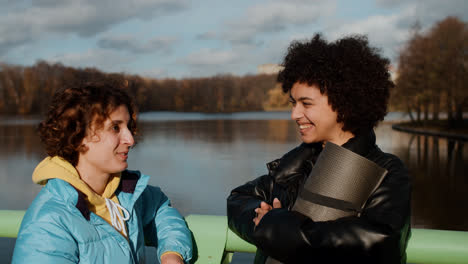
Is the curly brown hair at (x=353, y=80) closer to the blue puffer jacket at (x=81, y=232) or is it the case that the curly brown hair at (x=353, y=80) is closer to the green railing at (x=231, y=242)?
the green railing at (x=231, y=242)

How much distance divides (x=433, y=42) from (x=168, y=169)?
81.6 feet

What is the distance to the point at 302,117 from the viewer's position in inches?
76.1

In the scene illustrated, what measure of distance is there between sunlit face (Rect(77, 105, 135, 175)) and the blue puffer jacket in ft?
0.38

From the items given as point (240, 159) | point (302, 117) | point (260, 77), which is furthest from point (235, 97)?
point (302, 117)

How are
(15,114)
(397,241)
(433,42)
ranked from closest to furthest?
(397,241) → (433,42) → (15,114)

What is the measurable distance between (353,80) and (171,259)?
3.72 ft

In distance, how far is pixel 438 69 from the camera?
28438mm

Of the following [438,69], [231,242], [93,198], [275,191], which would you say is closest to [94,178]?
[93,198]

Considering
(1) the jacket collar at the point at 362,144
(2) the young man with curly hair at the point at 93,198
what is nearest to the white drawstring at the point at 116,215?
(2) the young man with curly hair at the point at 93,198

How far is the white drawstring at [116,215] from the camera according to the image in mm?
1727

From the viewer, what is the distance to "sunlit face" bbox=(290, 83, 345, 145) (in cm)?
191

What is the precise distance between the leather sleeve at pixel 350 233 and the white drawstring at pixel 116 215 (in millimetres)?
583

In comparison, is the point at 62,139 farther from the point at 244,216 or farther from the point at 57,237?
the point at 244,216

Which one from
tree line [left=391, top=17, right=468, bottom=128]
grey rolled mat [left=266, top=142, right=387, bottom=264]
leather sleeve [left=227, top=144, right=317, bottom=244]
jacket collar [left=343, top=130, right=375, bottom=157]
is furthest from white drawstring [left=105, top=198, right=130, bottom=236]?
tree line [left=391, top=17, right=468, bottom=128]
